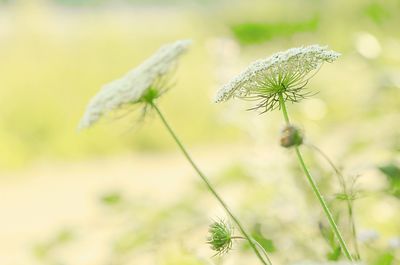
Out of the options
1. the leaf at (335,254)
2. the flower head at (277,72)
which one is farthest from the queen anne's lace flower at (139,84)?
the leaf at (335,254)

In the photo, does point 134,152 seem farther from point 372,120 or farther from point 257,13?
point 372,120

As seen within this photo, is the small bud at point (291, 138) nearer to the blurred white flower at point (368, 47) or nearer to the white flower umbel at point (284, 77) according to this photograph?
A: the white flower umbel at point (284, 77)

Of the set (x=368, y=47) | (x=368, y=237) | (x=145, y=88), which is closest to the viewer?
(x=145, y=88)

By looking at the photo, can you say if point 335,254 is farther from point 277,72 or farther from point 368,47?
point 368,47

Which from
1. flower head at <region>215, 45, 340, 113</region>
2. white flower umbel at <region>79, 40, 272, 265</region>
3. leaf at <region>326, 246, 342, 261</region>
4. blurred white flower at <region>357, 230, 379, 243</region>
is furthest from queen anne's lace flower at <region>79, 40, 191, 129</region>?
blurred white flower at <region>357, 230, 379, 243</region>

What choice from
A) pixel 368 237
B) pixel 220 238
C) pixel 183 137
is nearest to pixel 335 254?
pixel 220 238

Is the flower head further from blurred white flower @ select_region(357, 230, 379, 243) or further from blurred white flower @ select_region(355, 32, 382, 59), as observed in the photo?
blurred white flower @ select_region(355, 32, 382, 59)

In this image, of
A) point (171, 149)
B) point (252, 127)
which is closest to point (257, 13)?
point (171, 149)
